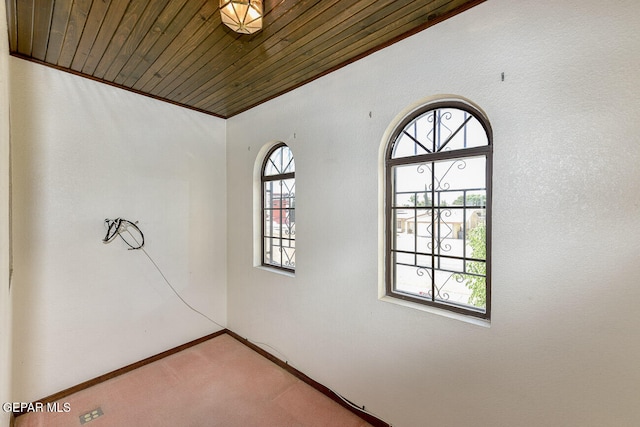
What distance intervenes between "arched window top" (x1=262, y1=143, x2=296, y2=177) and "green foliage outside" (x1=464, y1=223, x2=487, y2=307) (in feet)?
5.85

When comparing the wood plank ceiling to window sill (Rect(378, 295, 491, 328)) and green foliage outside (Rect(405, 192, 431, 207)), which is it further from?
window sill (Rect(378, 295, 491, 328))

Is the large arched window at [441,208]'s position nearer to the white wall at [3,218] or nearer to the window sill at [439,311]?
the window sill at [439,311]

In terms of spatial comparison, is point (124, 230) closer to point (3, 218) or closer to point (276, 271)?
point (3, 218)

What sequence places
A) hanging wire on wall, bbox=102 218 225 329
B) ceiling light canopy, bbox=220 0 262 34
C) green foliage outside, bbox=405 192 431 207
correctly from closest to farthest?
ceiling light canopy, bbox=220 0 262 34 < green foliage outside, bbox=405 192 431 207 < hanging wire on wall, bbox=102 218 225 329

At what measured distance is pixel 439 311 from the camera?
1.71 m

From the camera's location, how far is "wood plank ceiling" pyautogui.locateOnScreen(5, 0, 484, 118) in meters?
1.56

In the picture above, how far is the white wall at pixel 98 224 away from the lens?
82.4 inches

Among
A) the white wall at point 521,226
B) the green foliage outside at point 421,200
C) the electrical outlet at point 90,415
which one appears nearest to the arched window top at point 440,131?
the white wall at point 521,226

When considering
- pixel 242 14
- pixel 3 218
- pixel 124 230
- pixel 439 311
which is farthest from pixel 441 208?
pixel 124 230

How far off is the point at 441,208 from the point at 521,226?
463mm

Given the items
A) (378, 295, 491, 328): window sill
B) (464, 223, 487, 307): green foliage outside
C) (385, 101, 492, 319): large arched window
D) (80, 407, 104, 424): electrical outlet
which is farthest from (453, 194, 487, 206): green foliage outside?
(80, 407, 104, 424): electrical outlet

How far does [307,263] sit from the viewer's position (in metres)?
2.44

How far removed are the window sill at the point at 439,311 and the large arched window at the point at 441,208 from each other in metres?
0.03

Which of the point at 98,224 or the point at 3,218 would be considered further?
the point at 98,224
